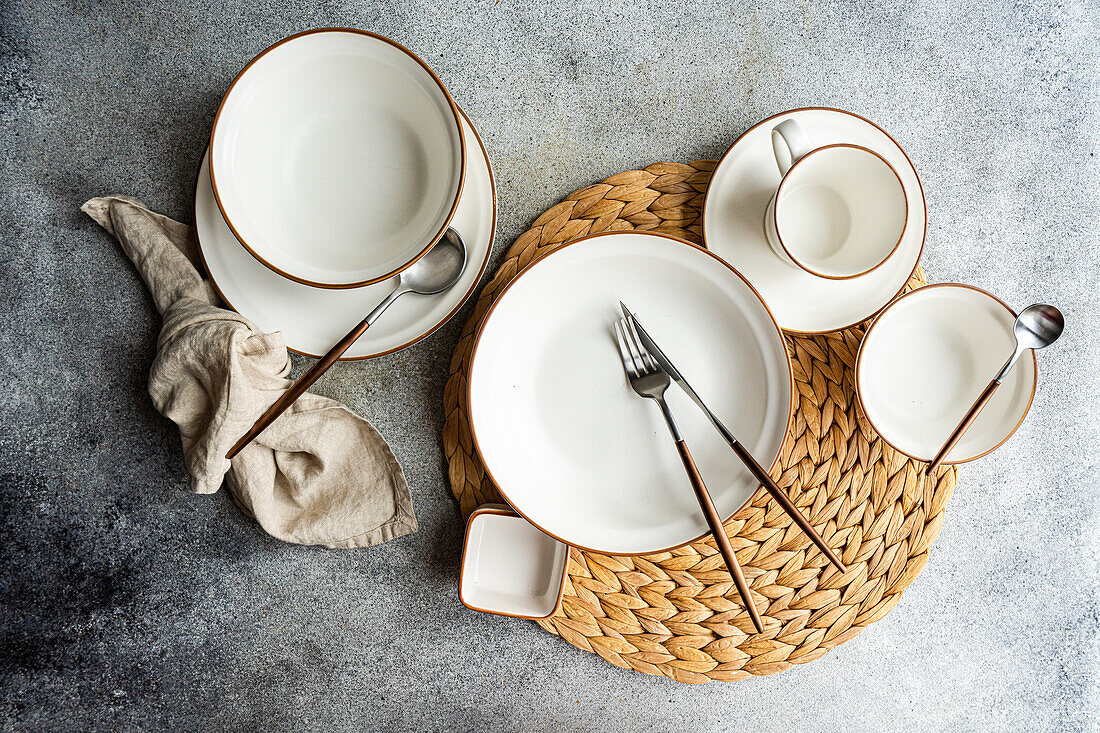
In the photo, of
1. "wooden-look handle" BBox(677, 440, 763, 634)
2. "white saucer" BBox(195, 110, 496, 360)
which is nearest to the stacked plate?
"white saucer" BBox(195, 110, 496, 360)

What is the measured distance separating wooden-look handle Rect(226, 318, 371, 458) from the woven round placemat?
0.43ft

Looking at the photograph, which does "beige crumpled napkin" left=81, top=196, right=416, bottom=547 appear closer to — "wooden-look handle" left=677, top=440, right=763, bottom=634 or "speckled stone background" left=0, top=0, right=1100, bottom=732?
"speckled stone background" left=0, top=0, right=1100, bottom=732

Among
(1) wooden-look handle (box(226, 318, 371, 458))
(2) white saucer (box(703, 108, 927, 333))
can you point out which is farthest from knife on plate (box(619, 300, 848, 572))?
(1) wooden-look handle (box(226, 318, 371, 458))

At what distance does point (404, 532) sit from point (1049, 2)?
1093 mm

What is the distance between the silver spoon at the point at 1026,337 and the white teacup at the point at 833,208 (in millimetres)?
190

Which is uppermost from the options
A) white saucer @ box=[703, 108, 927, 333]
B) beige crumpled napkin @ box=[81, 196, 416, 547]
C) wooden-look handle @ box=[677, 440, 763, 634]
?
white saucer @ box=[703, 108, 927, 333]

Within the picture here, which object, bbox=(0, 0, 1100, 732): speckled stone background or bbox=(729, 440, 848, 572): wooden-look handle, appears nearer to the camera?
bbox=(729, 440, 848, 572): wooden-look handle

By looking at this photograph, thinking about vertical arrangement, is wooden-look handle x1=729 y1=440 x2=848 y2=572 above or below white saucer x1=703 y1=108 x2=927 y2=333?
below

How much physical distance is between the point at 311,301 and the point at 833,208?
2.01 ft

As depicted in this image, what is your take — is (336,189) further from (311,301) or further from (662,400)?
(662,400)

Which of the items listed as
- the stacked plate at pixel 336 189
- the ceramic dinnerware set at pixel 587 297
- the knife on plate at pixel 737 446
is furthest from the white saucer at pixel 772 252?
the stacked plate at pixel 336 189

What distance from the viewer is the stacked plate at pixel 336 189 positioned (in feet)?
2.18

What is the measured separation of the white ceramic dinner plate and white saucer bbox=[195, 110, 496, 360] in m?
0.09

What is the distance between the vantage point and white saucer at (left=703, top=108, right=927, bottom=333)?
2.32 feet
